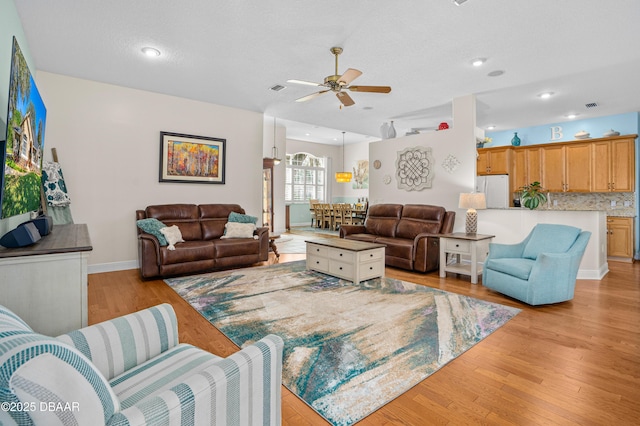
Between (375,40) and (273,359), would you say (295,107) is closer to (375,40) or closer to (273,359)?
(375,40)

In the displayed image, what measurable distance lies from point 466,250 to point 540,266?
1142mm

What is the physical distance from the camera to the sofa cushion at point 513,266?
340cm

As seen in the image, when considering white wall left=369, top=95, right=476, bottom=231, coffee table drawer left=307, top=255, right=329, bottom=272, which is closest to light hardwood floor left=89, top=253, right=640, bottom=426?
coffee table drawer left=307, top=255, right=329, bottom=272

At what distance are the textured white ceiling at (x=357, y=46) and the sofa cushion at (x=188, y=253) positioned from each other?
2.33 metres

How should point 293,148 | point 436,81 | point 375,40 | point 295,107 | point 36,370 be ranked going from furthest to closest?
point 293,148
point 295,107
point 436,81
point 375,40
point 36,370

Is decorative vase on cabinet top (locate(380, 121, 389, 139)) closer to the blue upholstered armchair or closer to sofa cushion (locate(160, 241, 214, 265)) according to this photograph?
the blue upholstered armchair

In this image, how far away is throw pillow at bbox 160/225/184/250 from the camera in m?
4.41

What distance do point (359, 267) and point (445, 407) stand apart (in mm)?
2363

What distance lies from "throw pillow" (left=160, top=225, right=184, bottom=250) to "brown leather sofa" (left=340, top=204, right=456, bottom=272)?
8.75ft

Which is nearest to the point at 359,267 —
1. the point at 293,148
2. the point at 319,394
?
the point at 319,394

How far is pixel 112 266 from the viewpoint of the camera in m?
4.84

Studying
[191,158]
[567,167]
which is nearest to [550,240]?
[567,167]

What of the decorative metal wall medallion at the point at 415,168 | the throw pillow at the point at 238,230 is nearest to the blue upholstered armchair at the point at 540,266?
the decorative metal wall medallion at the point at 415,168

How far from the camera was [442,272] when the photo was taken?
461 centimetres
